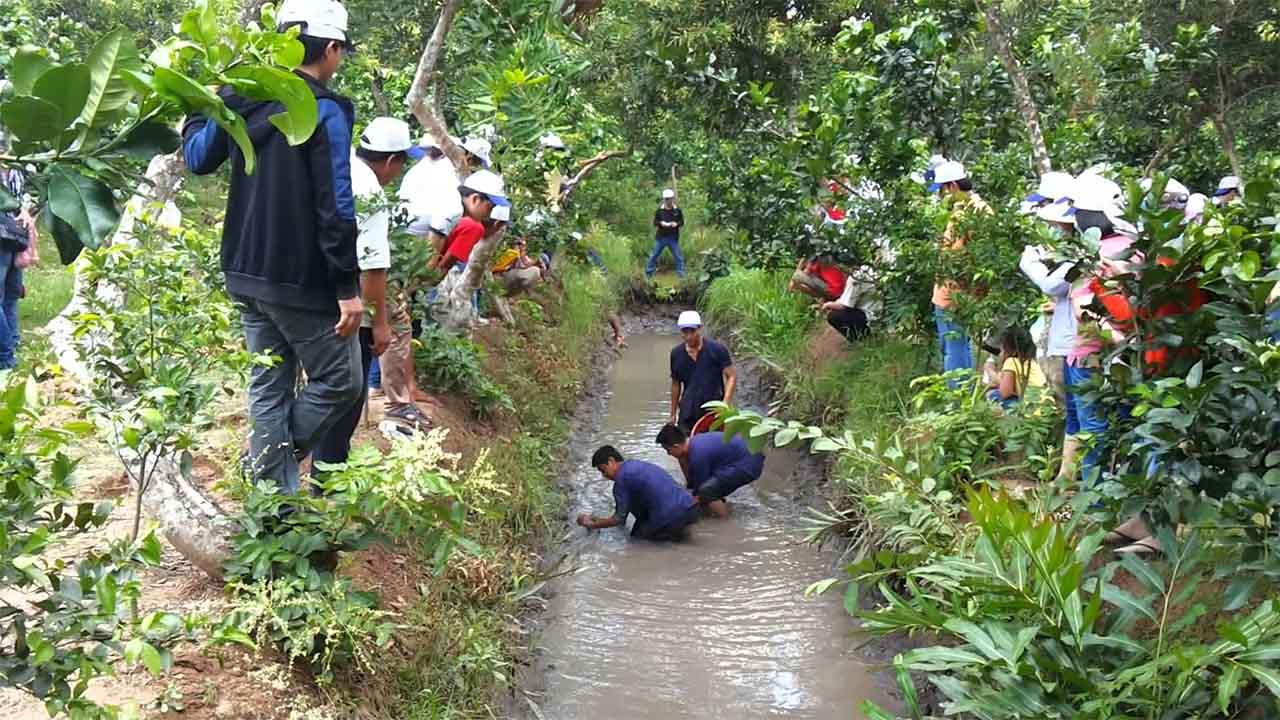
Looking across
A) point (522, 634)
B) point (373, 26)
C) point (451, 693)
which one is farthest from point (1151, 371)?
point (373, 26)

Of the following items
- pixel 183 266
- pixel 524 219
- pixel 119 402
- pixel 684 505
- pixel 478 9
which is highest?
pixel 478 9

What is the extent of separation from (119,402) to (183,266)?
525mm

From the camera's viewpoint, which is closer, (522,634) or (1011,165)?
(522,634)

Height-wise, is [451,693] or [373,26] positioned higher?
[373,26]

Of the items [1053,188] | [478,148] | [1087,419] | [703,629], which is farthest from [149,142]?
[478,148]

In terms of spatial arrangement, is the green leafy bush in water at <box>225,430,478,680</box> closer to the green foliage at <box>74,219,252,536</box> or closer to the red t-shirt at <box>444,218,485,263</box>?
the green foliage at <box>74,219,252,536</box>

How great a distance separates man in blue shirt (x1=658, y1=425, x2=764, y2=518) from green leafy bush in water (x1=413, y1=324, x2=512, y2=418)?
3.70 ft

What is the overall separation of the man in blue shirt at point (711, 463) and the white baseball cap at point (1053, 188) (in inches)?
102

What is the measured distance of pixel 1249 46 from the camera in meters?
8.07

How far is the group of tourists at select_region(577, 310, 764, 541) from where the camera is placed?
6594 millimetres

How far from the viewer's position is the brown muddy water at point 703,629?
485cm

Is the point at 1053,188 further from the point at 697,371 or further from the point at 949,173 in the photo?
the point at 697,371

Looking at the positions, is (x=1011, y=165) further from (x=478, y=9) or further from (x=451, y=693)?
(x=451, y=693)

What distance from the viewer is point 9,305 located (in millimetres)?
6211
